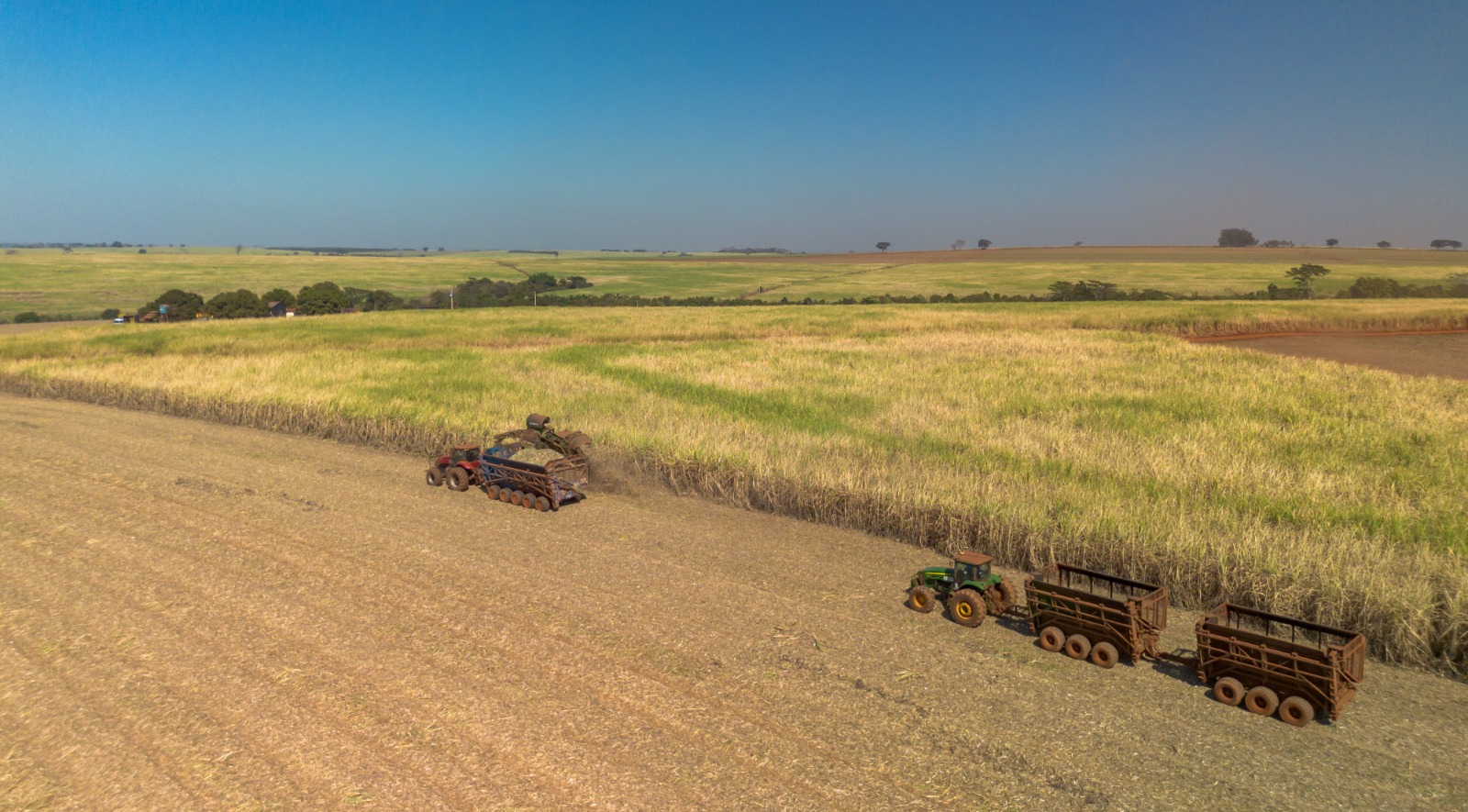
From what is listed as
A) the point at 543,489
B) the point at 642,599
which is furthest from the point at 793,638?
the point at 543,489

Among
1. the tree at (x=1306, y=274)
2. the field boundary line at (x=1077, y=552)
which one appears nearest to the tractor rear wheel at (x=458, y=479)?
the field boundary line at (x=1077, y=552)

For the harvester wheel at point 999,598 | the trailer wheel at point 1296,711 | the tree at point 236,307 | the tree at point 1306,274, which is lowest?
the trailer wheel at point 1296,711

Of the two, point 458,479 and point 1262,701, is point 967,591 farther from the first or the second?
point 458,479

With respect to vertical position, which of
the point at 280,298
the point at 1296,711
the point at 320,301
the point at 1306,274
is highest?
→ the point at 1306,274

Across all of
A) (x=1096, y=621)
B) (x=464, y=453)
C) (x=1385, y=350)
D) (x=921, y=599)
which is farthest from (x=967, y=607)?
(x=1385, y=350)

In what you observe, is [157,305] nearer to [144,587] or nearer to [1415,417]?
[144,587]

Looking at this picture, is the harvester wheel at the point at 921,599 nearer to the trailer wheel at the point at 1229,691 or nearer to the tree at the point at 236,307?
the trailer wheel at the point at 1229,691
